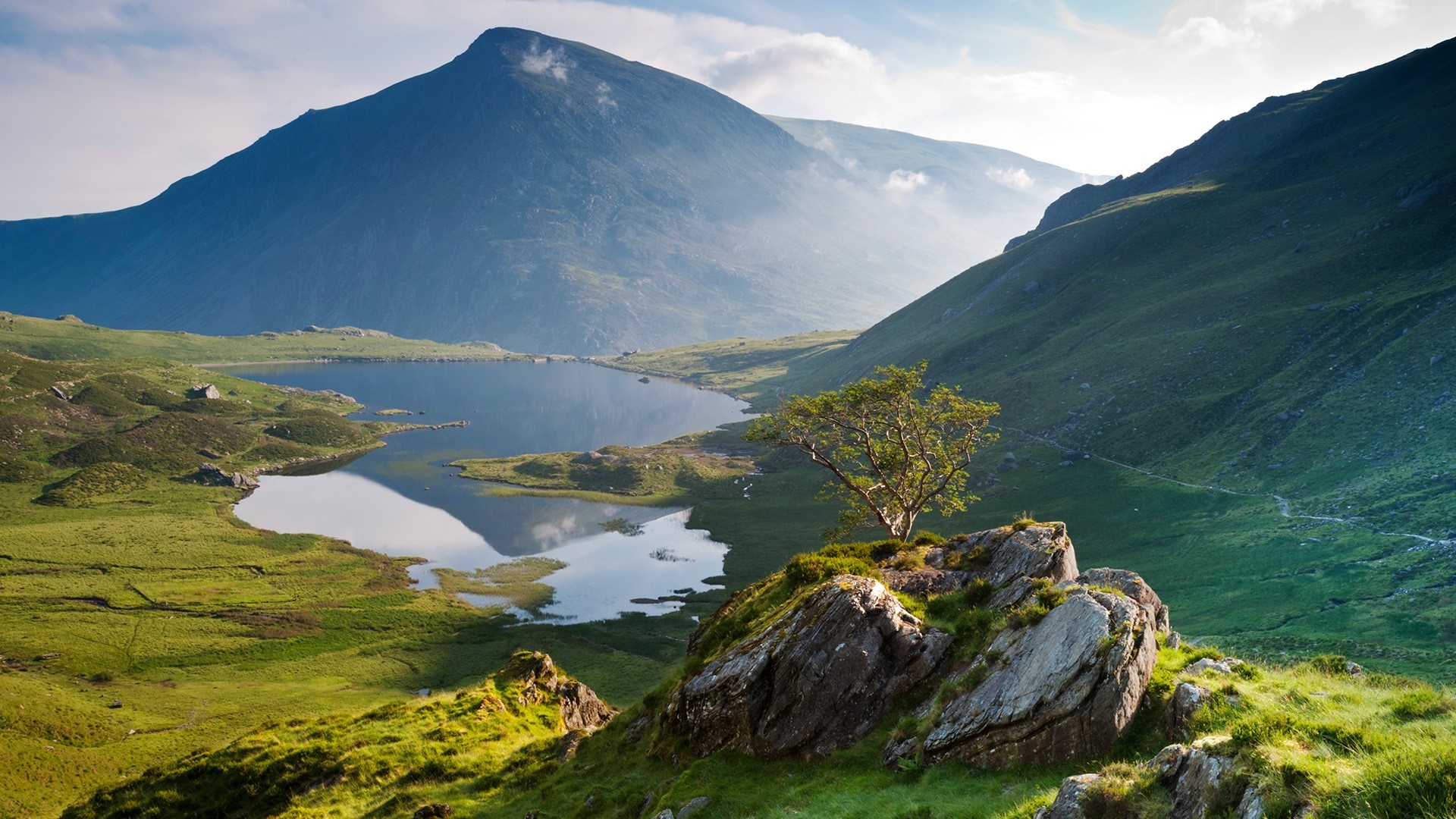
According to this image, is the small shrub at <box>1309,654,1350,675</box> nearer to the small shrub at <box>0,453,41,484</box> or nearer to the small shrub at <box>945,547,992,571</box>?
the small shrub at <box>945,547,992,571</box>

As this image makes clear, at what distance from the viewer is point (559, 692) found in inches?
1827

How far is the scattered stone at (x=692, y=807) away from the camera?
22.7 meters

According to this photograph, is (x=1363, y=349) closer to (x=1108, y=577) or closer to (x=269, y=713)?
(x=1108, y=577)

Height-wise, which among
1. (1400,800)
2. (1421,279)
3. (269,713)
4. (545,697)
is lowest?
(269,713)

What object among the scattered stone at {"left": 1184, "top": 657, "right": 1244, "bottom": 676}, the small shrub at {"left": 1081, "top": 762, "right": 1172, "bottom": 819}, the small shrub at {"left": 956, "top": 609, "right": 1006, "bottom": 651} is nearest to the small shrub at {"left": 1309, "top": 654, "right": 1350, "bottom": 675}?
the scattered stone at {"left": 1184, "top": 657, "right": 1244, "bottom": 676}

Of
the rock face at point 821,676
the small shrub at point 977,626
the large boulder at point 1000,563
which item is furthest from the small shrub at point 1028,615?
the large boulder at point 1000,563

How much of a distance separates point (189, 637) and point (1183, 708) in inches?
3994

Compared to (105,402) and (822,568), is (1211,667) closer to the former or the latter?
(822,568)

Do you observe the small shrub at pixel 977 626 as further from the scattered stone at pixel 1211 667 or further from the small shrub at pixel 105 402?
the small shrub at pixel 105 402

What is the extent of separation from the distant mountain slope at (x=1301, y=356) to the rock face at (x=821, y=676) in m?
47.5

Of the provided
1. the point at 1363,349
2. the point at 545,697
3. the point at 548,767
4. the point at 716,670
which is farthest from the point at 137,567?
the point at 1363,349

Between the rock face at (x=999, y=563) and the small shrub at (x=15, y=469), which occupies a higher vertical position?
the small shrub at (x=15, y=469)

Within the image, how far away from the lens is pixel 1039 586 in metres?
24.8

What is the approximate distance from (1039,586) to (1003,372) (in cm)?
15626
